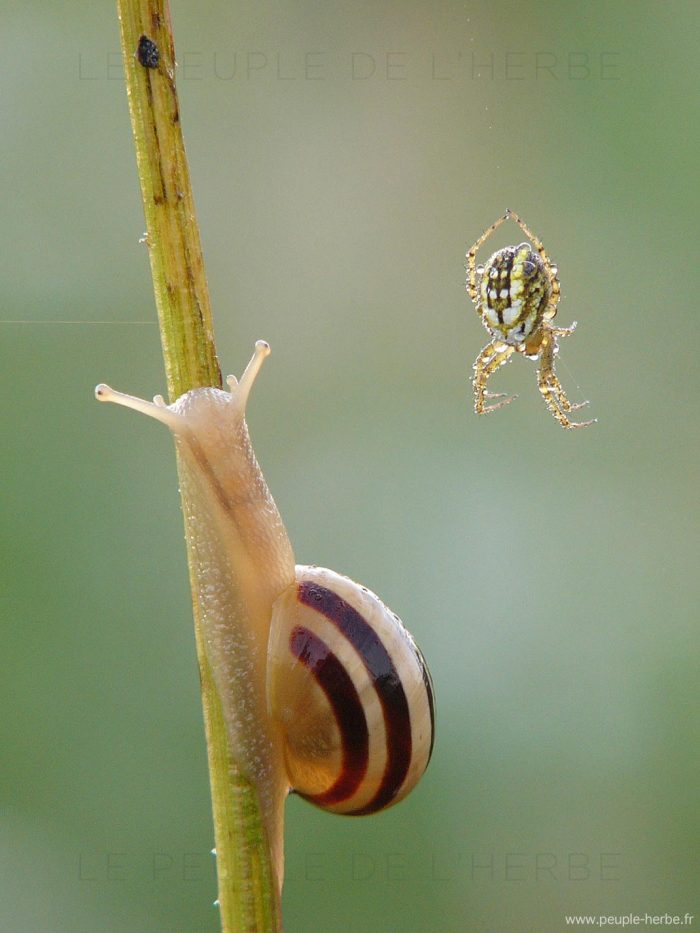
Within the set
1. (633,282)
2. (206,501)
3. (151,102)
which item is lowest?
(206,501)

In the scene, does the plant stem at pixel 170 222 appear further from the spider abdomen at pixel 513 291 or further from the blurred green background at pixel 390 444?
the blurred green background at pixel 390 444

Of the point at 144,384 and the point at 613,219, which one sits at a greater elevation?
the point at 613,219

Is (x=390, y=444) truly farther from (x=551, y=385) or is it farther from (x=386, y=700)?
(x=386, y=700)

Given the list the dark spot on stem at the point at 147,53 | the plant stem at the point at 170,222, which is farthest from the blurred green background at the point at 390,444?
the dark spot on stem at the point at 147,53

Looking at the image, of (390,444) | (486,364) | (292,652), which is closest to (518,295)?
(486,364)

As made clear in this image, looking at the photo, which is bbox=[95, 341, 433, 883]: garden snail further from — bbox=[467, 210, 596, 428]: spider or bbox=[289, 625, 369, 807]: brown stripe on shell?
bbox=[467, 210, 596, 428]: spider

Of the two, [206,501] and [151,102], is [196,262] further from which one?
[206,501]

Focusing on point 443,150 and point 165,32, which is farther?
point 443,150

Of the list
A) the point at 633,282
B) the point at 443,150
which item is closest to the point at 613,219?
the point at 633,282
